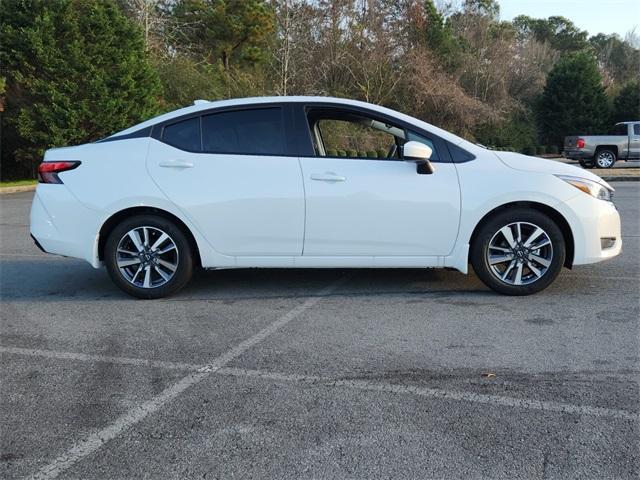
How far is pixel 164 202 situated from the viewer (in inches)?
202

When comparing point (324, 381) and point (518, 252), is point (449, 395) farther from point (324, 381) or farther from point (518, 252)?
point (518, 252)

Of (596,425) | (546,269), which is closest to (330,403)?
(596,425)

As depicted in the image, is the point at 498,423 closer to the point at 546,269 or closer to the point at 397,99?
the point at 546,269

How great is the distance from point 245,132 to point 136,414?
112 inches

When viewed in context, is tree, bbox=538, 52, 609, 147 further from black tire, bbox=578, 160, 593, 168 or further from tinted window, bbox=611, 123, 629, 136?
black tire, bbox=578, 160, 593, 168

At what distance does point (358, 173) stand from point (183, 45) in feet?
88.4

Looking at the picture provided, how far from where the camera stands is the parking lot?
2.68m

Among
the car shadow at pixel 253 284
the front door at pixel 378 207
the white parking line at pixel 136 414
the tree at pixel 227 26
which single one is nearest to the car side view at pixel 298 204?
the front door at pixel 378 207

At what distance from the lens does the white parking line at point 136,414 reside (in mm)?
2658

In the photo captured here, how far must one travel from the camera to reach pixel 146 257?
525 centimetres

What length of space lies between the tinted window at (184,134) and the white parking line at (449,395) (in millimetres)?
2287

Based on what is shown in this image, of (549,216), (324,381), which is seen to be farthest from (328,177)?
(324,381)

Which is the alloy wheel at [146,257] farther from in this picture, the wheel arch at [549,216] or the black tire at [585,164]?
the black tire at [585,164]

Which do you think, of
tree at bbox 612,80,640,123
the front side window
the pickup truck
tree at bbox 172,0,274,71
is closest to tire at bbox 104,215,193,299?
the front side window
